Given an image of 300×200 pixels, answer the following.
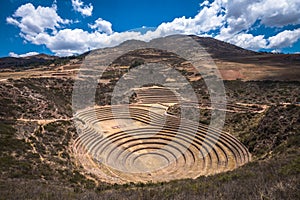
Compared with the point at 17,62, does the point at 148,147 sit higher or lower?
lower

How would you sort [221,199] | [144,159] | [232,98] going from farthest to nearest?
[232,98] → [144,159] → [221,199]

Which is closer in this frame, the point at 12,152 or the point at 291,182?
the point at 291,182

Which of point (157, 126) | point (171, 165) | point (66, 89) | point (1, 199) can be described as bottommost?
Answer: point (171, 165)

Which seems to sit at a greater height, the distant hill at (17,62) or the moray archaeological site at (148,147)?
the distant hill at (17,62)

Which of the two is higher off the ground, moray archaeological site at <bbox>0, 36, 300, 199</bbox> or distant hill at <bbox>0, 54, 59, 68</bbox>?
distant hill at <bbox>0, 54, 59, 68</bbox>

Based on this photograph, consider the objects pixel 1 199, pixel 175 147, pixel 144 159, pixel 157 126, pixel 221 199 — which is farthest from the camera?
pixel 157 126

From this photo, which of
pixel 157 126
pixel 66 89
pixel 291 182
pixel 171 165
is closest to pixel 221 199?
pixel 291 182

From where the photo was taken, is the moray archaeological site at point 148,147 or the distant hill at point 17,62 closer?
the moray archaeological site at point 148,147

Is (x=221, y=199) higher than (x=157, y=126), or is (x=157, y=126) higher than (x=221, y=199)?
(x=221, y=199)

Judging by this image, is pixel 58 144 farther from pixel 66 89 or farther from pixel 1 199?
pixel 66 89

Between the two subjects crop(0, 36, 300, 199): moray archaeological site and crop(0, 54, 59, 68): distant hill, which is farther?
crop(0, 54, 59, 68): distant hill

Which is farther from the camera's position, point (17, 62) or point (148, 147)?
point (17, 62)
